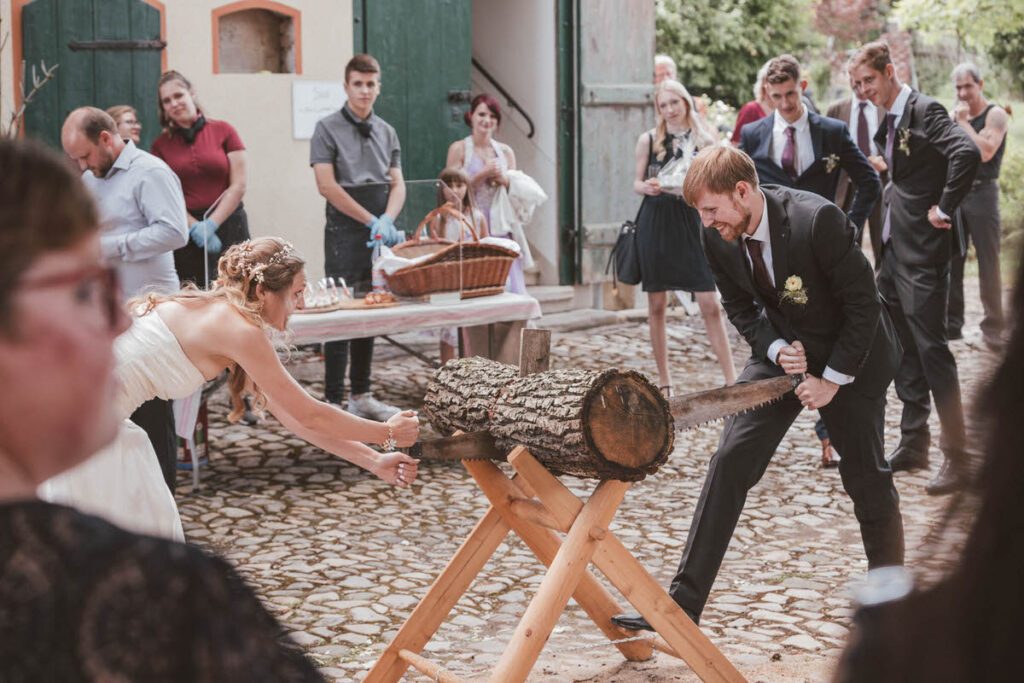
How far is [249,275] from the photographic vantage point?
4977 millimetres

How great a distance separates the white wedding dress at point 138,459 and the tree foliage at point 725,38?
52.7ft

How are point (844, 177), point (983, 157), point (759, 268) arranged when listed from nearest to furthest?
point (759, 268), point (844, 177), point (983, 157)

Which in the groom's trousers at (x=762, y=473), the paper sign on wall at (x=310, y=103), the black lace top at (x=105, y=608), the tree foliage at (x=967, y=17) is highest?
the tree foliage at (x=967, y=17)

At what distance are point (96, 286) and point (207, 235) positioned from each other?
22.9 feet

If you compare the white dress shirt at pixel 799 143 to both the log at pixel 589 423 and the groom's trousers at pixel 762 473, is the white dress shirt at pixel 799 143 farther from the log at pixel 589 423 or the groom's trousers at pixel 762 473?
the log at pixel 589 423

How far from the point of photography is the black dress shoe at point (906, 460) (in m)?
7.73

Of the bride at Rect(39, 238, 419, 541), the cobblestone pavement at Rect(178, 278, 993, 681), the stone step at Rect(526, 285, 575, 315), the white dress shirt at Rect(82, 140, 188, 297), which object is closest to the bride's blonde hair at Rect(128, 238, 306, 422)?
the bride at Rect(39, 238, 419, 541)

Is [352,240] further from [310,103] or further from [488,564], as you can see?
[488,564]

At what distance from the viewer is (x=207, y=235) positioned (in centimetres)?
811

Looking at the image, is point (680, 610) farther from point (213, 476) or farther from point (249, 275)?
point (213, 476)

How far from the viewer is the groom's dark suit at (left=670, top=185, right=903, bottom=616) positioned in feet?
15.7

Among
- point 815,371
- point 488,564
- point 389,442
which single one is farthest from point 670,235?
point 389,442

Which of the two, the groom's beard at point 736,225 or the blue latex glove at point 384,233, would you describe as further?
the blue latex glove at point 384,233

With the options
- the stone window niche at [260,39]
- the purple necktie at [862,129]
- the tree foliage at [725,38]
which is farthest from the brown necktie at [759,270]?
the tree foliage at [725,38]
